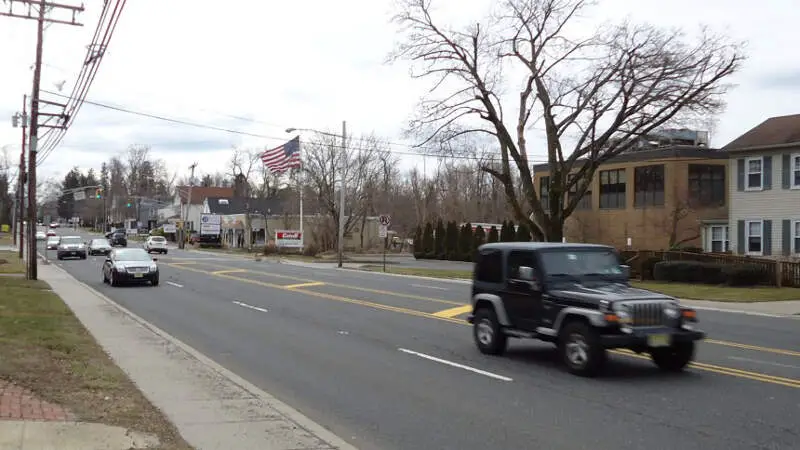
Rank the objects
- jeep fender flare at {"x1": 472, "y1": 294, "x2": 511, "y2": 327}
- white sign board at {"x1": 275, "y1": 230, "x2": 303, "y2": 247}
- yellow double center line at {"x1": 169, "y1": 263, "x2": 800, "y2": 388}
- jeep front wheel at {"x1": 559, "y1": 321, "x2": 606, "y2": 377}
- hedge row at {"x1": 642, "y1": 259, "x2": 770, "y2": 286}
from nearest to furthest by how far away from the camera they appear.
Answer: jeep front wheel at {"x1": 559, "y1": 321, "x2": 606, "y2": 377} → yellow double center line at {"x1": 169, "y1": 263, "x2": 800, "y2": 388} → jeep fender flare at {"x1": 472, "y1": 294, "x2": 511, "y2": 327} → hedge row at {"x1": 642, "y1": 259, "x2": 770, "y2": 286} → white sign board at {"x1": 275, "y1": 230, "x2": 303, "y2": 247}

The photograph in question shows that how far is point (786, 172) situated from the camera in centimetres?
3491

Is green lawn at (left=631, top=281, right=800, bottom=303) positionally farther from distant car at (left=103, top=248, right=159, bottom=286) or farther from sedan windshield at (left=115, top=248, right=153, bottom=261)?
sedan windshield at (left=115, top=248, right=153, bottom=261)

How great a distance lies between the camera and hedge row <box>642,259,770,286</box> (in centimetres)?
2844

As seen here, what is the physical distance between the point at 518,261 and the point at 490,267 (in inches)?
30.2

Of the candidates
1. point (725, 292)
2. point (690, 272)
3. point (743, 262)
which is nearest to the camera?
point (725, 292)

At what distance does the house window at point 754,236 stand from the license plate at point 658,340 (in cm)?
2961

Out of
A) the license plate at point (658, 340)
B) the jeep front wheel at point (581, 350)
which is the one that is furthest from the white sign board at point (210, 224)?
the license plate at point (658, 340)

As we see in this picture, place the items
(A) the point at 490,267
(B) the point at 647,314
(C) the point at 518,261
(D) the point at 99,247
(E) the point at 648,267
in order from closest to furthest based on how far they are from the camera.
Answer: (B) the point at 647,314, (C) the point at 518,261, (A) the point at 490,267, (E) the point at 648,267, (D) the point at 99,247

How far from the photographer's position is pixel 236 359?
480 inches

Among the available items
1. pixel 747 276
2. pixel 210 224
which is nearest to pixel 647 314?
pixel 747 276

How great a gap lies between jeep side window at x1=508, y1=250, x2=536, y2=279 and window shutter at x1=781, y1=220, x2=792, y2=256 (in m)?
27.9

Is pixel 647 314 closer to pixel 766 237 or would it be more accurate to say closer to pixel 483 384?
pixel 483 384

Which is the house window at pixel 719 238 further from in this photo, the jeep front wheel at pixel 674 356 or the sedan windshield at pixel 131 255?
the jeep front wheel at pixel 674 356

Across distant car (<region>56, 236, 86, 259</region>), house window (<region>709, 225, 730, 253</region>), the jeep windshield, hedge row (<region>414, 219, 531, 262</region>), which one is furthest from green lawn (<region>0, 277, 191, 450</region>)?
hedge row (<region>414, 219, 531, 262</region>)
